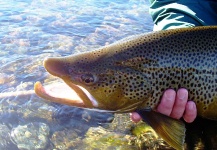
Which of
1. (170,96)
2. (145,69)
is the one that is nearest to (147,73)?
(145,69)

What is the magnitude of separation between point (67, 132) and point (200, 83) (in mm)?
1409

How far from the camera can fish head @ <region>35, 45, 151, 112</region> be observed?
220 centimetres

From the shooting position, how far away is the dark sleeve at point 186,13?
3.11 metres

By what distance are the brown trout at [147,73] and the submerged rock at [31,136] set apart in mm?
854

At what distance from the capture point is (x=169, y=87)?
2.27 metres

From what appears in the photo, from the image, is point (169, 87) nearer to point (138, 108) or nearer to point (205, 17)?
point (138, 108)

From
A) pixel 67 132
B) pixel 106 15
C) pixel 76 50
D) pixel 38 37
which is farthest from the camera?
pixel 106 15

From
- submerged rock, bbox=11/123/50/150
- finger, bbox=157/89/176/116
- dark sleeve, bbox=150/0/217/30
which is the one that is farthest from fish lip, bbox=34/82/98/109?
dark sleeve, bbox=150/0/217/30

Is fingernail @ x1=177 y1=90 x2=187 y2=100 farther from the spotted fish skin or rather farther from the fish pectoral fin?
the fish pectoral fin

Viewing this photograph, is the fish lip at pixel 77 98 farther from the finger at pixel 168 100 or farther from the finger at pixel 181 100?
the finger at pixel 181 100

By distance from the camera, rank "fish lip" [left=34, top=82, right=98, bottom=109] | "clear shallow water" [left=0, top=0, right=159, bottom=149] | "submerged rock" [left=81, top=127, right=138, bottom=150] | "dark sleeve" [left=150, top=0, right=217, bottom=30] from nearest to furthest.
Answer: "fish lip" [left=34, top=82, right=98, bottom=109], "submerged rock" [left=81, top=127, right=138, bottom=150], "clear shallow water" [left=0, top=0, right=159, bottom=149], "dark sleeve" [left=150, top=0, right=217, bottom=30]

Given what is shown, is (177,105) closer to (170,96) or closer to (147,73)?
(170,96)

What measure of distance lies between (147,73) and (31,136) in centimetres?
138

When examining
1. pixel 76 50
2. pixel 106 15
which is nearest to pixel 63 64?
pixel 76 50
